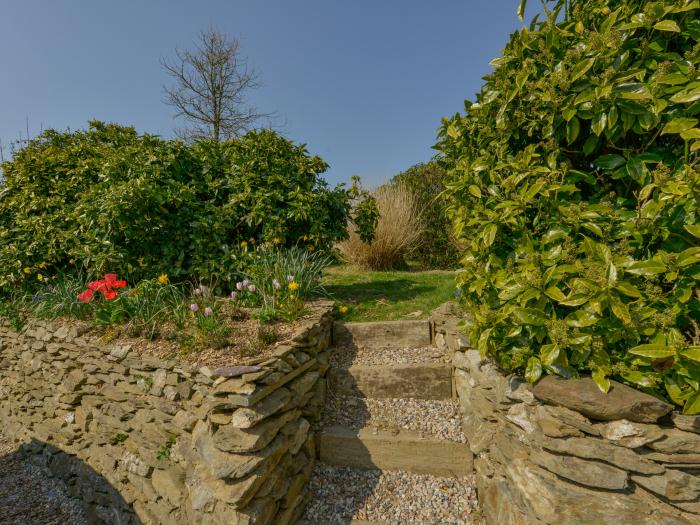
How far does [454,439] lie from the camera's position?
2326mm

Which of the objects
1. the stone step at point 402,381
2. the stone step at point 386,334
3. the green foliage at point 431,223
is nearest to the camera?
the stone step at point 402,381

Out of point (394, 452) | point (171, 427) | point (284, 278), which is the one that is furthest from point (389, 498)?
point (284, 278)

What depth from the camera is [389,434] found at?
2395 mm

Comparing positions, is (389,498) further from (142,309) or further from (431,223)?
(431,223)

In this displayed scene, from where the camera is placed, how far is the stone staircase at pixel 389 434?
88.7 inches

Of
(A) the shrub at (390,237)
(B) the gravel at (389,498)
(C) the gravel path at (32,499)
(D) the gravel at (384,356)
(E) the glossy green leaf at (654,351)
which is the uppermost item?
(A) the shrub at (390,237)

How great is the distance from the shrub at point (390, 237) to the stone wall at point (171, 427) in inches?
145

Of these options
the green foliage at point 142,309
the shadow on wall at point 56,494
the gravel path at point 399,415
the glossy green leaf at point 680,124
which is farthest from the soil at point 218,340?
the glossy green leaf at point 680,124

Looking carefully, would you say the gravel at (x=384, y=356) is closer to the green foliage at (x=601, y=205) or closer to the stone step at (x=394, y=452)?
the stone step at (x=394, y=452)

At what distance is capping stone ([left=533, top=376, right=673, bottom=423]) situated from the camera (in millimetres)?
1286

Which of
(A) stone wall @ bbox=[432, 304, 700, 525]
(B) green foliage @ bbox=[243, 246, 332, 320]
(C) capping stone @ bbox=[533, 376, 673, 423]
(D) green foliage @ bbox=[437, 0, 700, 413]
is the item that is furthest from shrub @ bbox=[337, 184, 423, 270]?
(C) capping stone @ bbox=[533, 376, 673, 423]

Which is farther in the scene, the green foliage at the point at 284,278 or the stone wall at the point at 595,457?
the green foliage at the point at 284,278

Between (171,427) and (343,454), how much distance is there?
51.3 inches

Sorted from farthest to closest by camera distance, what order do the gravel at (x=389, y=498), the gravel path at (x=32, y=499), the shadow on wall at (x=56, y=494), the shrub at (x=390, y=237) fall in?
1. the shrub at (x=390, y=237)
2. the gravel path at (x=32, y=499)
3. the shadow on wall at (x=56, y=494)
4. the gravel at (x=389, y=498)
